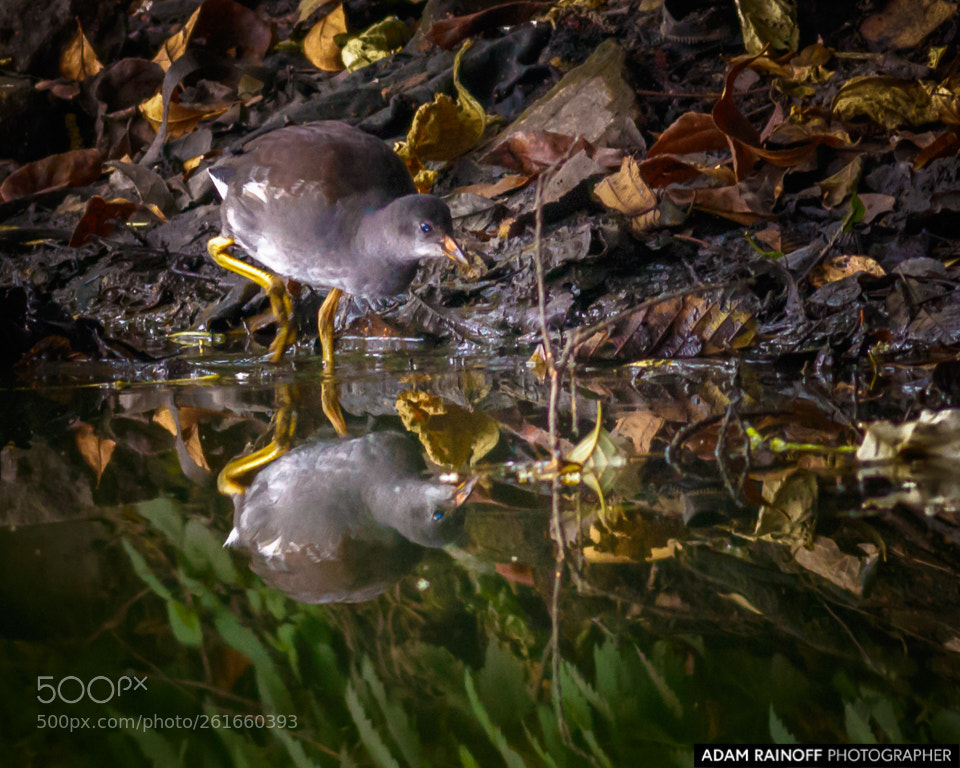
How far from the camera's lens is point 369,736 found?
787mm

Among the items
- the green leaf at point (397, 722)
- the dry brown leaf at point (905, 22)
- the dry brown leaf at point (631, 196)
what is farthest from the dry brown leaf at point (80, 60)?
the green leaf at point (397, 722)

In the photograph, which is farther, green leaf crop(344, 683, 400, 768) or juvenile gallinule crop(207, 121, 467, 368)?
juvenile gallinule crop(207, 121, 467, 368)

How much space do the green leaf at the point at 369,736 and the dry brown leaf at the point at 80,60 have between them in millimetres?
6148

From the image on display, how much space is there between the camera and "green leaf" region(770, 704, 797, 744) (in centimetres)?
75

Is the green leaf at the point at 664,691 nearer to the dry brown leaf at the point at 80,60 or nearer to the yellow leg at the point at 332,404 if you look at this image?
the yellow leg at the point at 332,404

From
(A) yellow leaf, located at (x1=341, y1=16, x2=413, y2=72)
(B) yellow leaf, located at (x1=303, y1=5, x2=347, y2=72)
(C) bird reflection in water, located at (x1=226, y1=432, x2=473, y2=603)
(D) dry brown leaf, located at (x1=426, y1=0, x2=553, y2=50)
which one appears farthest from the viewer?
(B) yellow leaf, located at (x1=303, y1=5, x2=347, y2=72)

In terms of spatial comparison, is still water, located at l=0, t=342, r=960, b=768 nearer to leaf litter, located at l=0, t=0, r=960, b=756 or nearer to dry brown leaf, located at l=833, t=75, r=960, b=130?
leaf litter, located at l=0, t=0, r=960, b=756

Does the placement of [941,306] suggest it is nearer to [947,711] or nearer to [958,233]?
[958,233]

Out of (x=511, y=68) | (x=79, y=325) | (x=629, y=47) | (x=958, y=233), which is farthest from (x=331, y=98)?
(x=958, y=233)

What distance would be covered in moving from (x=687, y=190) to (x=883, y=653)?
2425 mm

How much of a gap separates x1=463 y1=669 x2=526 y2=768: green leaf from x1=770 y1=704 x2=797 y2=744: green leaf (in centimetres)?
24

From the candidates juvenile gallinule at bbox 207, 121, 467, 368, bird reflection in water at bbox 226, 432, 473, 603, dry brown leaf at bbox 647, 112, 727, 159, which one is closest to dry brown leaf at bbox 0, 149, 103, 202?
juvenile gallinule at bbox 207, 121, 467, 368

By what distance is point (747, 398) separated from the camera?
1920 mm

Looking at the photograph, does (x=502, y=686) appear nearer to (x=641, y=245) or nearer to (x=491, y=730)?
(x=491, y=730)
